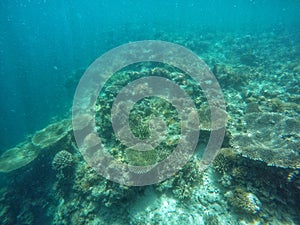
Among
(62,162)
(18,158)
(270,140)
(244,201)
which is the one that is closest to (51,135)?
(18,158)

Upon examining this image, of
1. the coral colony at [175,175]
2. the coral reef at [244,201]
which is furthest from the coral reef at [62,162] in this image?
the coral reef at [244,201]

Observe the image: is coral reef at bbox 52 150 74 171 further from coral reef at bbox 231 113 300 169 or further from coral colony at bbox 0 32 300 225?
coral reef at bbox 231 113 300 169

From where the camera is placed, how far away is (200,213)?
Answer: 4.81 meters

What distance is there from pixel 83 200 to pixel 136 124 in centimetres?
315

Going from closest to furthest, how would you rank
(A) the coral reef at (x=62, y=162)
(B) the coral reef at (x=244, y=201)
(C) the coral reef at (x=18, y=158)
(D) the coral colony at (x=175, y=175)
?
(B) the coral reef at (x=244, y=201)
(D) the coral colony at (x=175, y=175)
(A) the coral reef at (x=62, y=162)
(C) the coral reef at (x=18, y=158)

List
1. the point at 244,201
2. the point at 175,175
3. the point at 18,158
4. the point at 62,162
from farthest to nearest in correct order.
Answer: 1. the point at 18,158
2. the point at 62,162
3. the point at 175,175
4. the point at 244,201

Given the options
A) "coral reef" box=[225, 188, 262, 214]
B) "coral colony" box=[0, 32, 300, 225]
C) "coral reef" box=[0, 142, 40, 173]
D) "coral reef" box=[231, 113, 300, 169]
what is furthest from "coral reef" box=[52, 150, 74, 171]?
"coral reef" box=[231, 113, 300, 169]

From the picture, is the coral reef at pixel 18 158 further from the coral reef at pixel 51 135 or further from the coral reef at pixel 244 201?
the coral reef at pixel 244 201

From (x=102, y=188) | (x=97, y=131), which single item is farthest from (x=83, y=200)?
(x=97, y=131)

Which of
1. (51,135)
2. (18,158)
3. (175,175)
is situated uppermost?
(51,135)

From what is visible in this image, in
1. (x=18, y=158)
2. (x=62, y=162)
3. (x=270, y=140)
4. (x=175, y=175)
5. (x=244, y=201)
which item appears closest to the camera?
(x=244, y=201)

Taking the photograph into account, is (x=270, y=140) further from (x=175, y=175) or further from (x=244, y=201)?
(x=175, y=175)

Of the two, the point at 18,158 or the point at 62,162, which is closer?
the point at 62,162

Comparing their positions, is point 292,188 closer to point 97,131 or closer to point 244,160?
point 244,160
